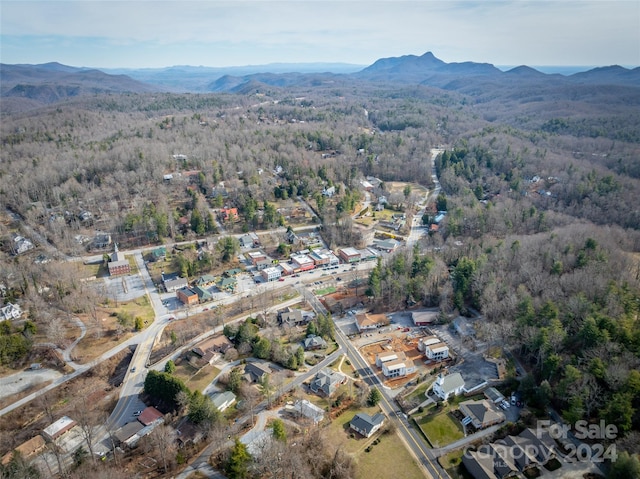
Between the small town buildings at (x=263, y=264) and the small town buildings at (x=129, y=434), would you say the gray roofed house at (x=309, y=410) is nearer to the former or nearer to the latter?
the small town buildings at (x=129, y=434)

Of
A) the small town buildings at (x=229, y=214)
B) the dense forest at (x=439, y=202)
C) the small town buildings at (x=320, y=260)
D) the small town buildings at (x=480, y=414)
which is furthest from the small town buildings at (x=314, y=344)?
the small town buildings at (x=229, y=214)

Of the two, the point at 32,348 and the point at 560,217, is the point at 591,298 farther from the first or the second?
the point at 32,348

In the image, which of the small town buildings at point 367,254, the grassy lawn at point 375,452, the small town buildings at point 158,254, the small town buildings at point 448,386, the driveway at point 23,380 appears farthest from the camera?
the small town buildings at point 367,254

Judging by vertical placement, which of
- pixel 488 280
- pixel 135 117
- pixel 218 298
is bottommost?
pixel 218 298

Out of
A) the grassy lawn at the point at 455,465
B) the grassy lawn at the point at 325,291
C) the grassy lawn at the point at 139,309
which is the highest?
the grassy lawn at the point at 455,465

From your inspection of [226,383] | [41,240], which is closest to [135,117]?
[41,240]

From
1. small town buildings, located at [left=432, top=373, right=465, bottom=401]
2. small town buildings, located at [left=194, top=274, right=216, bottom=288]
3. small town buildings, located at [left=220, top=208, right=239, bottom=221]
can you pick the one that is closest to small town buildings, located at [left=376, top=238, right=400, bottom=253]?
small town buildings, located at [left=194, top=274, right=216, bottom=288]

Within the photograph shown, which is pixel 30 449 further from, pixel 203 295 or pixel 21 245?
pixel 21 245
